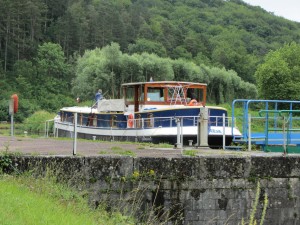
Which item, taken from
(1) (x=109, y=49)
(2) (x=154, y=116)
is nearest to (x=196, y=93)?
(2) (x=154, y=116)

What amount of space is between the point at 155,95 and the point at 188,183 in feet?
52.4

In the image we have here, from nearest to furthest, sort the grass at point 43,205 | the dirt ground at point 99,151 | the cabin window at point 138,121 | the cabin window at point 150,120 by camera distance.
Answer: the grass at point 43,205 < the dirt ground at point 99,151 < the cabin window at point 150,120 < the cabin window at point 138,121

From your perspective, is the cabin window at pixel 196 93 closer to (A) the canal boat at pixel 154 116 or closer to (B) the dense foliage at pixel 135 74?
(A) the canal boat at pixel 154 116

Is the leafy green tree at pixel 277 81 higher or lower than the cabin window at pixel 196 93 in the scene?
higher

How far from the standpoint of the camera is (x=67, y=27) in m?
104

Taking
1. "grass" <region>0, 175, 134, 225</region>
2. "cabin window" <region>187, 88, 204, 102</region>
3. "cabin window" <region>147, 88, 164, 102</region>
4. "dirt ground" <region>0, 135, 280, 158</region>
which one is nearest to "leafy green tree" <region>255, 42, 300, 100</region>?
"cabin window" <region>187, 88, 204, 102</region>

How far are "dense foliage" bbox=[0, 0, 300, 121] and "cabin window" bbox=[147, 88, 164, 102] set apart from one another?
26354mm

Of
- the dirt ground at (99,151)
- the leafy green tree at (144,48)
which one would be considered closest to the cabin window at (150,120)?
the dirt ground at (99,151)

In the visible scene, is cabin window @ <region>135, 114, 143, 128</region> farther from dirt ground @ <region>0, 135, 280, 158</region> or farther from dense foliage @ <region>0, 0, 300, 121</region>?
dense foliage @ <region>0, 0, 300, 121</region>

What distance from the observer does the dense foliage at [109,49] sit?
209ft

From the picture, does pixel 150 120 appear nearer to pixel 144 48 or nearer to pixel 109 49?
pixel 109 49

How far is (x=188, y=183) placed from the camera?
358 inches

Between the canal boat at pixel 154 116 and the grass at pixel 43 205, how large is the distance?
41.2 ft

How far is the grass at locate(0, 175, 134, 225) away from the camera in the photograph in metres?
5.95
